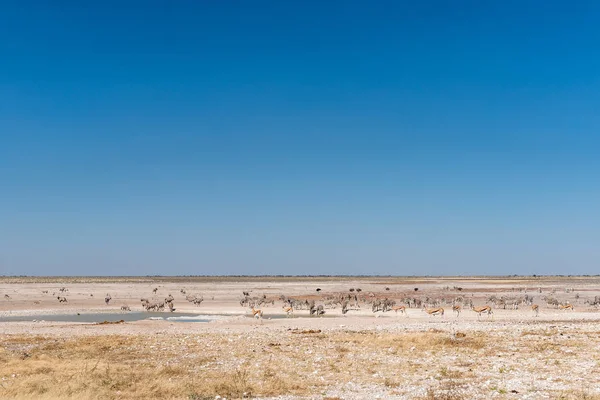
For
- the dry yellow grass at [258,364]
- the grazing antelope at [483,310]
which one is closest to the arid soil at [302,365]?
the dry yellow grass at [258,364]

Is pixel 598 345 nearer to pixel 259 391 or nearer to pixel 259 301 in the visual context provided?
pixel 259 391

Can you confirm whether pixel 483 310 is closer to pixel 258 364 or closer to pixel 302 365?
pixel 302 365

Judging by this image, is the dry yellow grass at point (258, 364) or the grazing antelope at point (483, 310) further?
the grazing antelope at point (483, 310)

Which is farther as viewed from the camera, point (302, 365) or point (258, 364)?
point (258, 364)

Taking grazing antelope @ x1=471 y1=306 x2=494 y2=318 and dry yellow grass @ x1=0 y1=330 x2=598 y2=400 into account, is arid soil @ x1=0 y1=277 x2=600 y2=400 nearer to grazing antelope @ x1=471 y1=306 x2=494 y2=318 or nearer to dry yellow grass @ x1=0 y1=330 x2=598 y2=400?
dry yellow grass @ x1=0 y1=330 x2=598 y2=400

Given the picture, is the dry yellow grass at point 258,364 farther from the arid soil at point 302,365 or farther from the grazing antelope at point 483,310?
the grazing antelope at point 483,310

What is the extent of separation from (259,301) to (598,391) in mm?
44232

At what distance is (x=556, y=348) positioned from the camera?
21.2 meters

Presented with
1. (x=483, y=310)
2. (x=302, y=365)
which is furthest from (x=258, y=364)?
(x=483, y=310)

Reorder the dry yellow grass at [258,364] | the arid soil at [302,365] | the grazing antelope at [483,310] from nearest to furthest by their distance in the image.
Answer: the arid soil at [302,365], the dry yellow grass at [258,364], the grazing antelope at [483,310]

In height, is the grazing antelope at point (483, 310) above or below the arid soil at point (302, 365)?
below

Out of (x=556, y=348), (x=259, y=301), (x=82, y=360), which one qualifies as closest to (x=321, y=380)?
(x=82, y=360)

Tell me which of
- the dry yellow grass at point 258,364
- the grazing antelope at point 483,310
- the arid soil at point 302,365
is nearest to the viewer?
the arid soil at point 302,365

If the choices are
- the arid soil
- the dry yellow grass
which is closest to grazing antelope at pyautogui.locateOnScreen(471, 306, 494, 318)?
the arid soil
